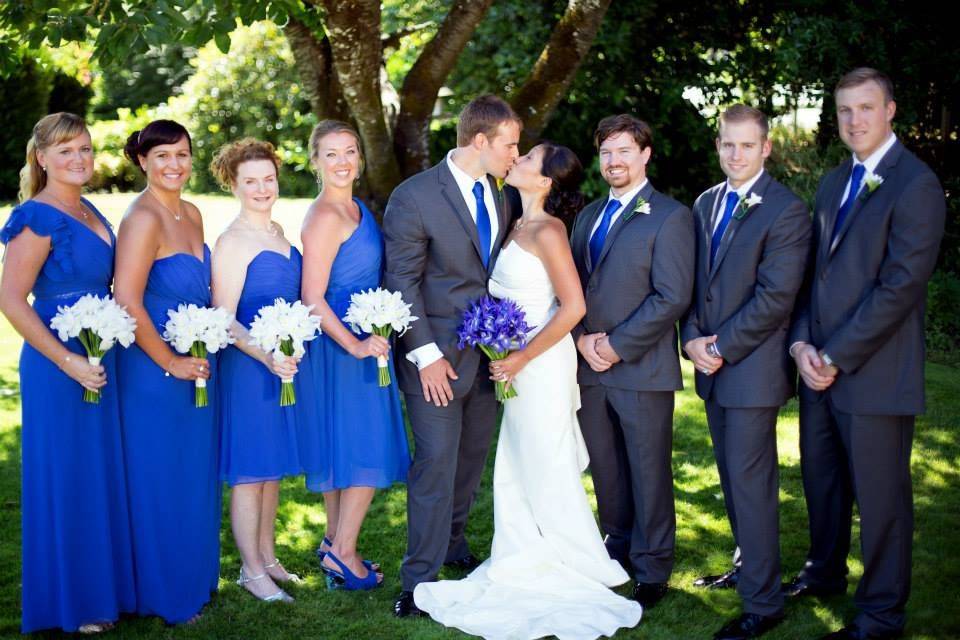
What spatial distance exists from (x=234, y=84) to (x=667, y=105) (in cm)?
934

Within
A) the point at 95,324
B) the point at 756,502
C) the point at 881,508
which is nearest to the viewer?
the point at 95,324

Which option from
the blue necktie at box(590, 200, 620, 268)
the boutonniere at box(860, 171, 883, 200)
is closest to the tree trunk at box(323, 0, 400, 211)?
the blue necktie at box(590, 200, 620, 268)

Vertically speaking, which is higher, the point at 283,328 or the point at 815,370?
the point at 283,328

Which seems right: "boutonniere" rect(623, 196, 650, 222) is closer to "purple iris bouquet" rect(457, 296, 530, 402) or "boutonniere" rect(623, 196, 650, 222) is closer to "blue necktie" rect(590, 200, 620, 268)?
"blue necktie" rect(590, 200, 620, 268)

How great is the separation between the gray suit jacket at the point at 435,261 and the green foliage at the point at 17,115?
47.4ft

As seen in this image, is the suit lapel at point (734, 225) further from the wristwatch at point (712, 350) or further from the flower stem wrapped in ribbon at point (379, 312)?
the flower stem wrapped in ribbon at point (379, 312)

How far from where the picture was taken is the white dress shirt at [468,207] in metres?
5.00

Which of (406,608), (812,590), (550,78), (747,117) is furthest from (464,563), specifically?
(550,78)

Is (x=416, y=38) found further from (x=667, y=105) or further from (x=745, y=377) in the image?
(x=745, y=377)

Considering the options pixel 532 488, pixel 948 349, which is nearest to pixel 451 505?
pixel 532 488

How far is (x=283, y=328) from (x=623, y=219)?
5.59ft

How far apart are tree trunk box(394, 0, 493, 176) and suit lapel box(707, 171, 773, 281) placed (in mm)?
3470

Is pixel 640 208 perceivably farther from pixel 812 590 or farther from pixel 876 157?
pixel 812 590

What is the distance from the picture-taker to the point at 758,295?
184 inches
